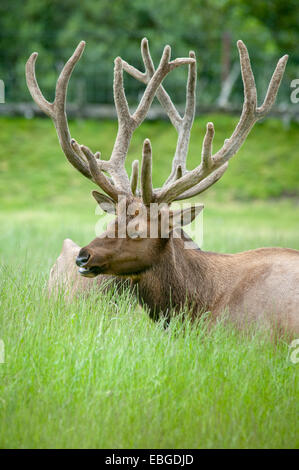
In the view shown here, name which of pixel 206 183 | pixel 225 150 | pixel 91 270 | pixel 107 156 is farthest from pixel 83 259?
pixel 107 156

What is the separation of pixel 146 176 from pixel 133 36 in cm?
2730

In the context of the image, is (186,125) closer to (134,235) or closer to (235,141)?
(235,141)

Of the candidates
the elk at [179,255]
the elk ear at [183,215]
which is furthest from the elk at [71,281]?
the elk ear at [183,215]

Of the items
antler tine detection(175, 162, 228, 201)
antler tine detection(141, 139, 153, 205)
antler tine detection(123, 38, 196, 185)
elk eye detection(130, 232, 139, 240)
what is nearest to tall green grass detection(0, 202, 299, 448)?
elk eye detection(130, 232, 139, 240)

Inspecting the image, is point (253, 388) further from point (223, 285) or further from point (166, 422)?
point (223, 285)

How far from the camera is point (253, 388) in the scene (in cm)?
390

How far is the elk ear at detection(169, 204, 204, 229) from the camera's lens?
4.78 m

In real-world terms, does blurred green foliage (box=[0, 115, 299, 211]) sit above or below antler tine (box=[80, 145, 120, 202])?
above

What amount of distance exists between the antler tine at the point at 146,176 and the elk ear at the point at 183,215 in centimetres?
20

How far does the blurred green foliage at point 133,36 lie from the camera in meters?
26.3

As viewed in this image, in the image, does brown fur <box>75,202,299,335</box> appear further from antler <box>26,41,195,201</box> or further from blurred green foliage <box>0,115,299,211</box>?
blurred green foliage <box>0,115,299,211</box>

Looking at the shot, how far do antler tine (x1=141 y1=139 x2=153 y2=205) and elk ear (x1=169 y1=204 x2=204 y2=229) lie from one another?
8.1 inches

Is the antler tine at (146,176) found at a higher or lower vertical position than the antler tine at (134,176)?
lower

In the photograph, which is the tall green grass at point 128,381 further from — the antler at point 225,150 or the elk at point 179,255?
the antler at point 225,150
